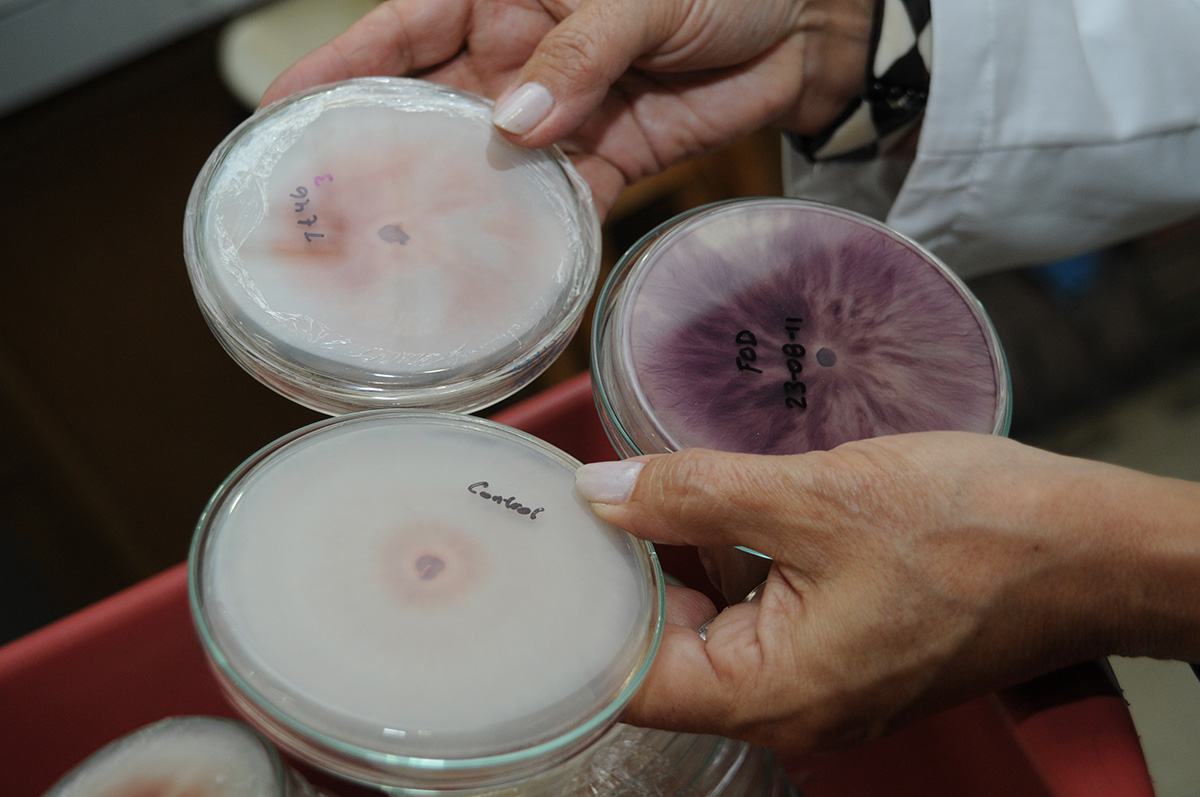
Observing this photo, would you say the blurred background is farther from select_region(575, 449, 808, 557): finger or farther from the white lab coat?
select_region(575, 449, 808, 557): finger

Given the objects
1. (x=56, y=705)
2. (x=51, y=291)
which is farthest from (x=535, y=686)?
(x=51, y=291)

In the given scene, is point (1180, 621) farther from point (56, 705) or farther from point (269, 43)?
point (269, 43)

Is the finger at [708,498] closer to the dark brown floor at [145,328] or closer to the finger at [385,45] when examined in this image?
the finger at [385,45]

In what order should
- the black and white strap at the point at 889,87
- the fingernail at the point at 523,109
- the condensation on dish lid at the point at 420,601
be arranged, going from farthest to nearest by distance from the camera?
1. the black and white strap at the point at 889,87
2. the fingernail at the point at 523,109
3. the condensation on dish lid at the point at 420,601

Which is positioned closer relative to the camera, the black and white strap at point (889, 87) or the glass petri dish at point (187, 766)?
the glass petri dish at point (187, 766)

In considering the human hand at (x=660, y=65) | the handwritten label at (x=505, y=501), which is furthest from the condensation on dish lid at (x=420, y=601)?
the human hand at (x=660, y=65)

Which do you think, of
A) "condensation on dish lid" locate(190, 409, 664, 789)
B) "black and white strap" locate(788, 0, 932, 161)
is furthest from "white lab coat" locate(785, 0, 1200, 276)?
"condensation on dish lid" locate(190, 409, 664, 789)
